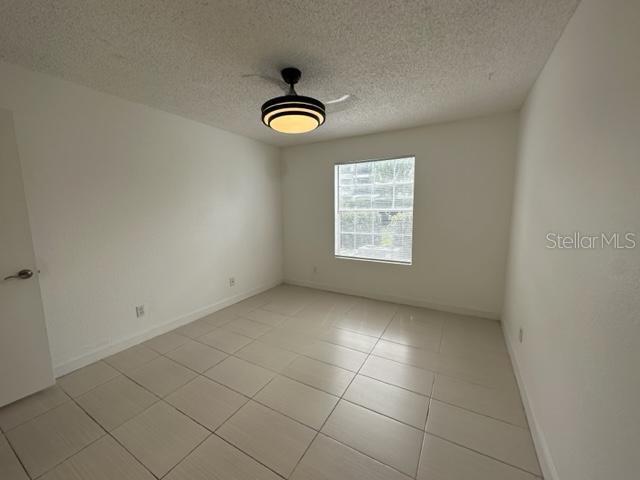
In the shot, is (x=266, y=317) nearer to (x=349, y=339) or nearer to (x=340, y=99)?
(x=349, y=339)

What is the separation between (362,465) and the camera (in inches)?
53.0

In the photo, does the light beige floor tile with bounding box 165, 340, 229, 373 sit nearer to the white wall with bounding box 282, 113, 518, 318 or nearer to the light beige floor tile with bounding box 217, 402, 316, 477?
the light beige floor tile with bounding box 217, 402, 316, 477

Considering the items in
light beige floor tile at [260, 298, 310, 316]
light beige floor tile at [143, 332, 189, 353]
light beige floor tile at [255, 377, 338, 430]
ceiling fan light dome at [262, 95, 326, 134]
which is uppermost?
ceiling fan light dome at [262, 95, 326, 134]

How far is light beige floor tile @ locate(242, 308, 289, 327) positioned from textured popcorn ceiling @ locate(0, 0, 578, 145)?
2.42 metres

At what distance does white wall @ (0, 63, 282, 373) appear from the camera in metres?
1.97

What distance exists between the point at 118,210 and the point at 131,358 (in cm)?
139

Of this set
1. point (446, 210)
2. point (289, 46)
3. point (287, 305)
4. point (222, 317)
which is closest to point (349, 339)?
point (287, 305)

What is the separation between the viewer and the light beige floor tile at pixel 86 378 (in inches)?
76.3

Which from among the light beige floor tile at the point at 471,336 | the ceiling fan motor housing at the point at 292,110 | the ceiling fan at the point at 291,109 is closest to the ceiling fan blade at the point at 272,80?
the ceiling fan at the point at 291,109

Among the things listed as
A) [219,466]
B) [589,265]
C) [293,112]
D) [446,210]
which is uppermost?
[293,112]

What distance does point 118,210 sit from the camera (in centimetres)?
240

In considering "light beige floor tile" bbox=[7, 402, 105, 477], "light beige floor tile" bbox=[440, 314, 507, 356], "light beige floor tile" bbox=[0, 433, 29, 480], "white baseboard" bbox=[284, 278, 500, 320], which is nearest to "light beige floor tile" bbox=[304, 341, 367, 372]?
"light beige floor tile" bbox=[440, 314, 507, 356]

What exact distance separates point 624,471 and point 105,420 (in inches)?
99.0

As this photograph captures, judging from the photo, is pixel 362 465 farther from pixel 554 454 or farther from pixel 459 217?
pixel 459 217
